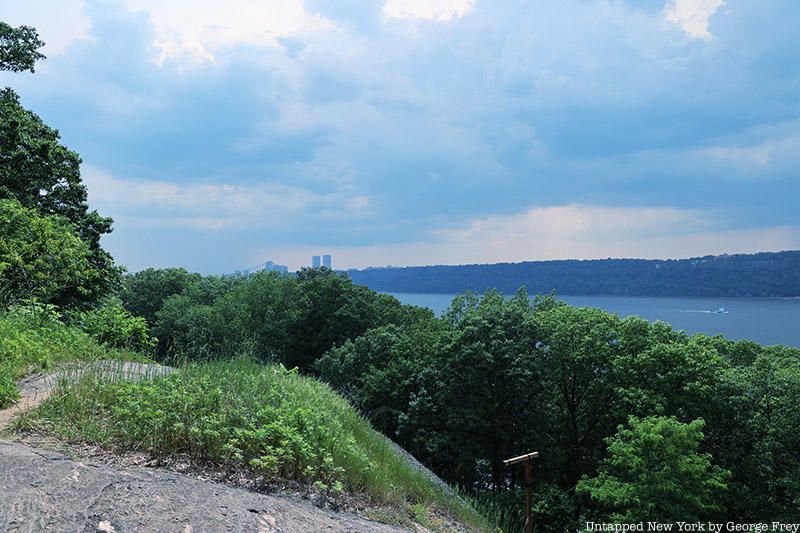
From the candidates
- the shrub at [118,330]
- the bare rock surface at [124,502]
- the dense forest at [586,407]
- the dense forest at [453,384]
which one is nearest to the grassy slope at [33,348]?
the dense forest at [453,384]

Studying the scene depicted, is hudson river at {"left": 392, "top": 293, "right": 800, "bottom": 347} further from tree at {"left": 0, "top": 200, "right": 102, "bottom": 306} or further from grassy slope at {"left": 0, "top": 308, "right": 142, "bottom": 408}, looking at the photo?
grassy slope at {"left": 0, "top": 308, "right": 142, "bottom": 408}

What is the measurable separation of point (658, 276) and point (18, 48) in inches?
3361

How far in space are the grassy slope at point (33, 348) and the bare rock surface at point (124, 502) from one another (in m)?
2.42

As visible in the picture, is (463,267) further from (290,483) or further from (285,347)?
(290,483)

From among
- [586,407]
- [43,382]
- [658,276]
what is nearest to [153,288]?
[586,407]

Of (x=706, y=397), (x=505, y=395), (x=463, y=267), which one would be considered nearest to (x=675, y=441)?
(x=706, y=397)

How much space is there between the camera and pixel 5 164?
16.8 metres

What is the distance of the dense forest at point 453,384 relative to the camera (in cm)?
599

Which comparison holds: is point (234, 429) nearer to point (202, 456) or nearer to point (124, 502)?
point (202, 456)

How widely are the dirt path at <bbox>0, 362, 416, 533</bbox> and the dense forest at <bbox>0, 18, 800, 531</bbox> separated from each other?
607 millimetres

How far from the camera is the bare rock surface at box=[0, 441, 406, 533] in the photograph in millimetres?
3790

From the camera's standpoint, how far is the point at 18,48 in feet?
58.1

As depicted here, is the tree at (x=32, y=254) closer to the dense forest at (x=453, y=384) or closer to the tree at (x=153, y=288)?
the dense forest at (x=453, y=384)

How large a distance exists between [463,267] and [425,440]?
76200 mm
